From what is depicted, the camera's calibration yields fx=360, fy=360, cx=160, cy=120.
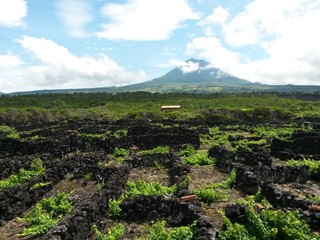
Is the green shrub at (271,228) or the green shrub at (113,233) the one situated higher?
the green shrub at (271,228)

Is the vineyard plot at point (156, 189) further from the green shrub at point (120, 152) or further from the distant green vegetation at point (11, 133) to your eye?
the distant green vegetation at point (11, 133)

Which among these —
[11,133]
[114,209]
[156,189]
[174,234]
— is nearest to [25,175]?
[156,189]

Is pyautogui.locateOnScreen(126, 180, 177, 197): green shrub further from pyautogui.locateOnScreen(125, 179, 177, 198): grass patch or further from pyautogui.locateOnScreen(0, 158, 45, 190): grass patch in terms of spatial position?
pyautogui.locateOnScreen(0, 158, 45, 190): grass patch

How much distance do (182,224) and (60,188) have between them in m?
8.18

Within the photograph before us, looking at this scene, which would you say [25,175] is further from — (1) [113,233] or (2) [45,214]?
(1) [113,233]

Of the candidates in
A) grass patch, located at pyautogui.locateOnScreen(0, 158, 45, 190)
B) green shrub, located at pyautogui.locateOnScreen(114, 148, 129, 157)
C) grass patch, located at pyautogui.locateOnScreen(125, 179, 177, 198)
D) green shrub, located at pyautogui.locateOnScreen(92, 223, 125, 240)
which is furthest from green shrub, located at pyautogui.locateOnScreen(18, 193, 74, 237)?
green shrub, located at pyautogui.locateOnScreen(114, 148, 129, 157)

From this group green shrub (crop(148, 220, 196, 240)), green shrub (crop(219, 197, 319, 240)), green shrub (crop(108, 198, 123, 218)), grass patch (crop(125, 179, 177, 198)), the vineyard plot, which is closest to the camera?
green shrub (crop(219, 197, 319, 240))

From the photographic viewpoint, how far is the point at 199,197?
50.1 ft

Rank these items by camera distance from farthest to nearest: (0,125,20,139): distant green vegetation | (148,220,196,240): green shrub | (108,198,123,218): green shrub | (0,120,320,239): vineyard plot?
(0,125,20,139): distant green vegetation, (108,198,123,218): green shrub, (0,120,320,239): vineyard plot, (148,220,196,240): green shrub

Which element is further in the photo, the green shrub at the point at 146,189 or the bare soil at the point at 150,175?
the bare soil at the point at 150,175

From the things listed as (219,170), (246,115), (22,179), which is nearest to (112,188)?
(22,179)

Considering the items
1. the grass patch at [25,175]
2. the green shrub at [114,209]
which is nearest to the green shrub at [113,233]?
the green shrub at [114,209]

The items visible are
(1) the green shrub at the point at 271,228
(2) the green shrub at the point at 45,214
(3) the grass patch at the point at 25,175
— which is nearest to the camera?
(1) the green shrub at the point at 271,228

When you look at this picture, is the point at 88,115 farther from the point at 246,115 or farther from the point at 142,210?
the point at 142,210
